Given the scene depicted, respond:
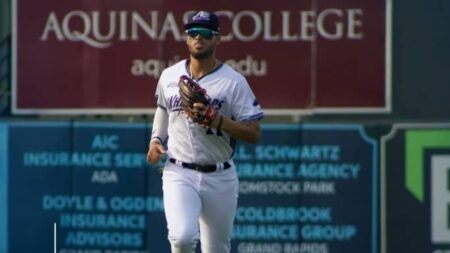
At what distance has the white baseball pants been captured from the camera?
650 cm

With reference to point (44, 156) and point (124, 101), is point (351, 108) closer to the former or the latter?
point (124, 101)

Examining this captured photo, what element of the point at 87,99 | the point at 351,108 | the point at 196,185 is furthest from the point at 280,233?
the point at 196,185

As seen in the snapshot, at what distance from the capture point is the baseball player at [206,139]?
664 centimetres

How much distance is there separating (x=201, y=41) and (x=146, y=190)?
2.51m

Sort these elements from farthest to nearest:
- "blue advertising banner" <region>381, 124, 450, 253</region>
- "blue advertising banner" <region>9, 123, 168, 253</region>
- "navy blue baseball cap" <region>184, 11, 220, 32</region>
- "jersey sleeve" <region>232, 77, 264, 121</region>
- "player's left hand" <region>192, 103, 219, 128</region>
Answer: "blue advertising banner" <region>9, 123, 168, 253</region>
"blue advertising banner" <region>381, 124, 450, 253</region>
"jersey sleeve" <region>232, 77, 264, 121</region>
"navy blue baseball cap" <region>184, 11, 220, 32</region>
"player's left hand" <region>192, 103, 219, 128</region>

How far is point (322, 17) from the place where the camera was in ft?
28.9

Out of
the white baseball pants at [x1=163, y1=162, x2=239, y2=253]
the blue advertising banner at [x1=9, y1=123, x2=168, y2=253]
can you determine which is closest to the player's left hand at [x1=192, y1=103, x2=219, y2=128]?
the white baseball pants at [x1=163, y1=162, x2=239, y2=253]

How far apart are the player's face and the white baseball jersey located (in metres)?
0.15

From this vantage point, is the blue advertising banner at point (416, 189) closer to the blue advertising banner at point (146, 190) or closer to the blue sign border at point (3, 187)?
the blue advertising banner at point (146, 190)

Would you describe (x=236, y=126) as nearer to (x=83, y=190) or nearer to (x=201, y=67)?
(x=201, y=67)

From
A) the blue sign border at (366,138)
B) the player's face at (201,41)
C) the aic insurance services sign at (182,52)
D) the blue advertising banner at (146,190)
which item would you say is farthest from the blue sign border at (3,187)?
the player's face at (201,41)

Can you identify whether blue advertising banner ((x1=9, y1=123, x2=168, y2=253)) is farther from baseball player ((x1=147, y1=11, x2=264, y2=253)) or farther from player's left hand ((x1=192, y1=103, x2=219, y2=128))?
player's left hand ((x1=192, y1=103, x2=219, y2=128))

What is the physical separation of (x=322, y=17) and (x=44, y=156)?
7.11 ft

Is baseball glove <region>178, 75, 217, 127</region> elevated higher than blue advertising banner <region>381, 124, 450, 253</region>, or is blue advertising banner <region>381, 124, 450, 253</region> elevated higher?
baseball glove <region>178, 75, 217, 127</region>
